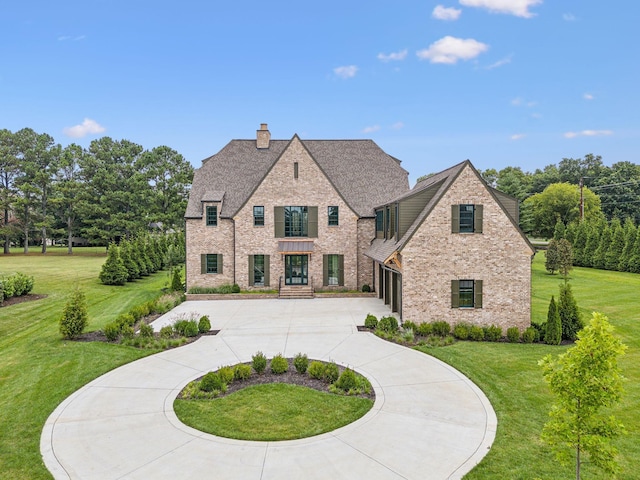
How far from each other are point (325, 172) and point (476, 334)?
15.4 m

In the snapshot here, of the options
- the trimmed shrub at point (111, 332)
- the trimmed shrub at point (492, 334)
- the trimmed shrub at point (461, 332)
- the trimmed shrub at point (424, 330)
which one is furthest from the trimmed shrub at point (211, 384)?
the trimmed shrub at point (492, 334)

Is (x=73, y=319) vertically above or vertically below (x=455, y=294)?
below

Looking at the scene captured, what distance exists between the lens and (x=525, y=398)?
9.50 m

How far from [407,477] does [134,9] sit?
75.9ft

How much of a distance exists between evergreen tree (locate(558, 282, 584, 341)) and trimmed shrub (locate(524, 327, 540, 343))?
1363 millimetres

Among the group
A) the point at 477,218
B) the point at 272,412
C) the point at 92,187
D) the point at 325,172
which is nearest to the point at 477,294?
the point at 477,218

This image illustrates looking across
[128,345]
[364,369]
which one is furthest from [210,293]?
[364,369]

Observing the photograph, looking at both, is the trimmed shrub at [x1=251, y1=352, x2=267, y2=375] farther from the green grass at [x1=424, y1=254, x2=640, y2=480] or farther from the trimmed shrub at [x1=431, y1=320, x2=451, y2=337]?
the trimmed shrub at [x1=431, y1=320, x2=451, y2=337]

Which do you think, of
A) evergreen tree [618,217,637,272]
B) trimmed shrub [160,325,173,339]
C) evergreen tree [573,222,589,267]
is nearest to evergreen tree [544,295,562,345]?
trimmed shrub [160,325,173,339]

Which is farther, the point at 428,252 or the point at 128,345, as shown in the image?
the point at 428,252

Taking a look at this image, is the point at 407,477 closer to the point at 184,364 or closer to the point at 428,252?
the point at 184,364

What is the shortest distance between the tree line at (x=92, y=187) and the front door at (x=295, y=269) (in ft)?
112

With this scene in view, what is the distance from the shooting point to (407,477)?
252 inches

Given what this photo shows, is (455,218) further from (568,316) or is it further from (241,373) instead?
(241,373)
